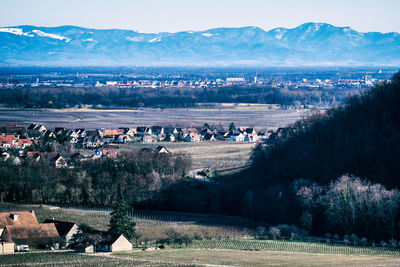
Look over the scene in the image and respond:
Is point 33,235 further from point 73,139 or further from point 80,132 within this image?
point 80,132

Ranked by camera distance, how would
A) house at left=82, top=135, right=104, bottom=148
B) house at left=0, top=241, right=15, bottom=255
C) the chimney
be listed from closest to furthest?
house at left=0, top=241, right=15, bottom=255, the chimney, house at left=82, top=135, right=104, bottom=148

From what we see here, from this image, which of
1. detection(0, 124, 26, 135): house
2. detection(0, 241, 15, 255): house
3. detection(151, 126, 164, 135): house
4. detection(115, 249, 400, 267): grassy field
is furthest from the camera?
detection(151, 126, 164, 135): house

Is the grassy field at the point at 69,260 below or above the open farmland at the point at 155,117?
above

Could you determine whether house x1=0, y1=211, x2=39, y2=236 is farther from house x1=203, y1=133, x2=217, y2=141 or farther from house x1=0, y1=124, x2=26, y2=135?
house x1=203, y1=133, x2=217, y2=141

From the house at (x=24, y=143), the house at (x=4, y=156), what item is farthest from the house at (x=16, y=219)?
the house at (x=24, y=143)

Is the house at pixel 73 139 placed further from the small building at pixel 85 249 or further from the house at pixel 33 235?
the small building at pixel 85 249

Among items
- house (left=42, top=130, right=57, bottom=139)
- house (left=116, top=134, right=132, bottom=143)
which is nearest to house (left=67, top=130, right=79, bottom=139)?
house (left=42, top=130, right=57, bottom=139)
